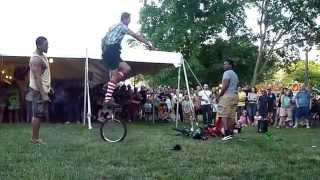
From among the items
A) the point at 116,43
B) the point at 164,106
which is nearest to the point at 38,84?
the point at 116,43

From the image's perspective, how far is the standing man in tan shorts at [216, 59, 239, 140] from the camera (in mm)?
10078

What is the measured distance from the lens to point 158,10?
3406 cm

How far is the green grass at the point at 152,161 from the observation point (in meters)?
5.40

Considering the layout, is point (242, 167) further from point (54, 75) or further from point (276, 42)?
point (276, 42)

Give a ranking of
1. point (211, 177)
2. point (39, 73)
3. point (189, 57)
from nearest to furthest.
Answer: point (211, 177) → point (39, 73) → point (189, 57)

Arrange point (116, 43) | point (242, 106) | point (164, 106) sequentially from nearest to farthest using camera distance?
1. point (116, 43)
2. point (242, 106)
3. point (164, 106)

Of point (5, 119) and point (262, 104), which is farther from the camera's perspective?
point (262, 104)

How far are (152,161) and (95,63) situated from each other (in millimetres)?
9853

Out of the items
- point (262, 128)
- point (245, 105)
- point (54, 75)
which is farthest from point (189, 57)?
point (262, 128)

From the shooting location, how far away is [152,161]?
6.36 metres

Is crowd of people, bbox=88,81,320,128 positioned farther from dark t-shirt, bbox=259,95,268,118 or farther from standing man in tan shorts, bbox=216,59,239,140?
standing man in tan shorts, bbox=216,59,239,140

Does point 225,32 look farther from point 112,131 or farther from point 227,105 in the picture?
point 112,131

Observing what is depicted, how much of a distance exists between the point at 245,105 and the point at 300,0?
14.4 meters

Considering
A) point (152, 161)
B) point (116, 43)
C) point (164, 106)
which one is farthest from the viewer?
point (164, 106)
